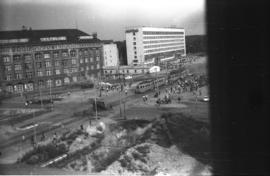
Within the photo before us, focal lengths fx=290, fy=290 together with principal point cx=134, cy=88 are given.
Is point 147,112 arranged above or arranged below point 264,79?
below

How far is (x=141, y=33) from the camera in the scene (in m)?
4.21

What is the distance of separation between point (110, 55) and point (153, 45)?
2.79 feet

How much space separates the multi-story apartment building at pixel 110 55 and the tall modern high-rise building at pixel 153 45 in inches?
10.4

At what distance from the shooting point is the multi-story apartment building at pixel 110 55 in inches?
177

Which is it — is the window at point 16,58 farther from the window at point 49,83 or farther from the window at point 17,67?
the window at point 49,83

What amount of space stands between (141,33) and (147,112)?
1292 millimetres

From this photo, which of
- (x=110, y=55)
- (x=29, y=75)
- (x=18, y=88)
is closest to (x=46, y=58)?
(x=29, y=75)

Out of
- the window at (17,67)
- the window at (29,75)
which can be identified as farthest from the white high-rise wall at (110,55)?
the window at (17,67)

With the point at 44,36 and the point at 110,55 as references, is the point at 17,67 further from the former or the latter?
the point at 110,55

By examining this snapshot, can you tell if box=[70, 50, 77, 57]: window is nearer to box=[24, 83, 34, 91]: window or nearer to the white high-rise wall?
the white high-rise wall

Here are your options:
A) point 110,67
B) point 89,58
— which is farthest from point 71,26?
point 110,67

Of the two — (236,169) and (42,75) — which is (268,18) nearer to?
(236,169)

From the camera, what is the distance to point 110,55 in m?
4.62

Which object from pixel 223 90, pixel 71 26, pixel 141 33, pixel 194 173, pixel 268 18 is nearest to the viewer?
pixel 268 18
